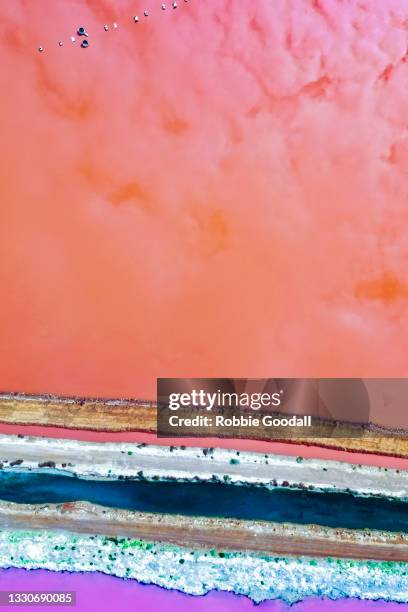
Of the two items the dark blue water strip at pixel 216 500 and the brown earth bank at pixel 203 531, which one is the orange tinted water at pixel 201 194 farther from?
Result: the brown earth bank at pixel 203 531

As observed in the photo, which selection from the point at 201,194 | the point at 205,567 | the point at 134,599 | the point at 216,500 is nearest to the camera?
the point at 134,599

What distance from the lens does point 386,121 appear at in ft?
39.3

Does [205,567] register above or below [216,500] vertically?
below

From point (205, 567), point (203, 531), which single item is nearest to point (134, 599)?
point (205, 567)

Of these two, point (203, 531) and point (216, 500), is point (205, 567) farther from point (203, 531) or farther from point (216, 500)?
point (216, 500)

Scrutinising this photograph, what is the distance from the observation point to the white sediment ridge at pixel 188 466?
1139cm

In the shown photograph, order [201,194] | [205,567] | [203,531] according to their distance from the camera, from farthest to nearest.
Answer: [201,194] < [203,531] < [205,567]

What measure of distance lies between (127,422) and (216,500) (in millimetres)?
2830

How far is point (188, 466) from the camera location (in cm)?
1141

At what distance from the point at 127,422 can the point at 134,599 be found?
12.5ft

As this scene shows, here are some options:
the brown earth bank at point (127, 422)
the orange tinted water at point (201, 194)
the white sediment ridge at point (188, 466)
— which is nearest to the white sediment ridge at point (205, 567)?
the white sediment ridge at point (188, 466)

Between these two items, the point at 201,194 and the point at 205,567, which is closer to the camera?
the point at 205,567

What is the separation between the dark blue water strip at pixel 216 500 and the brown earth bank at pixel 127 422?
1.23 meters

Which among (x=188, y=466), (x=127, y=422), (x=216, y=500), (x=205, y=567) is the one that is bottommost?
(x=205, y=567)
